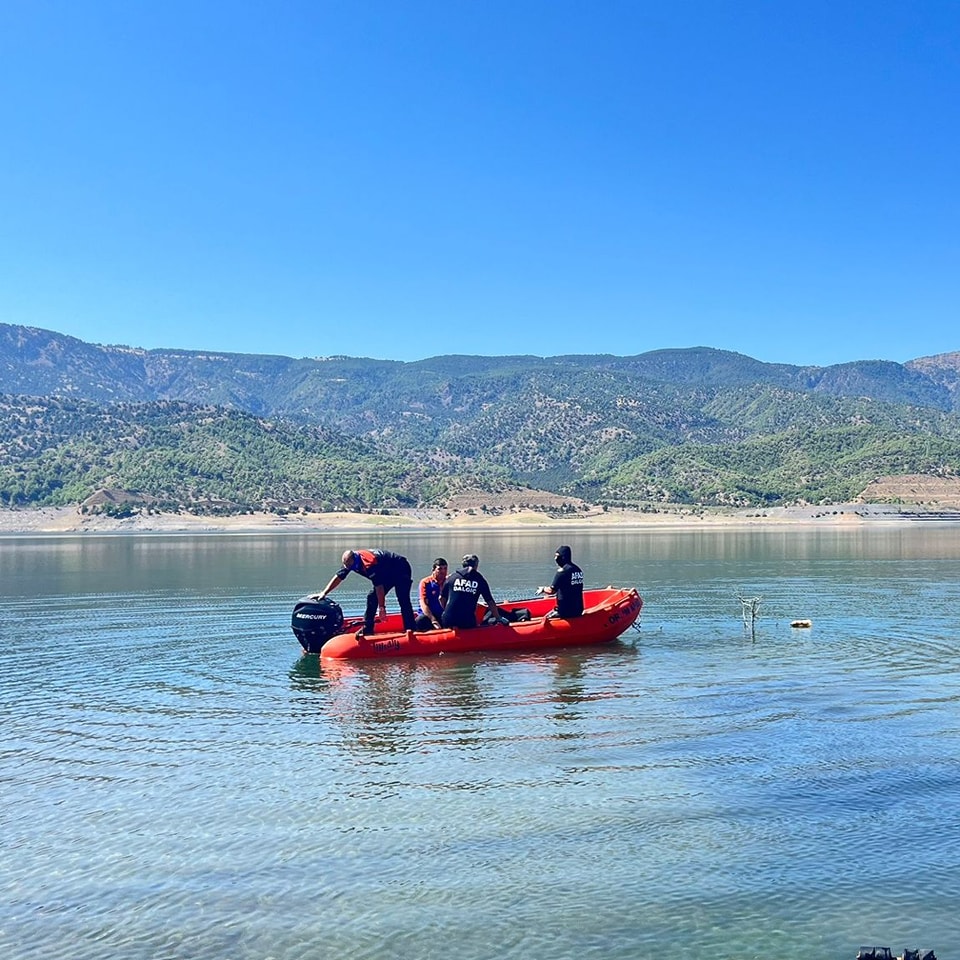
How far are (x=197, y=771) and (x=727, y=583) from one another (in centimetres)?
3486

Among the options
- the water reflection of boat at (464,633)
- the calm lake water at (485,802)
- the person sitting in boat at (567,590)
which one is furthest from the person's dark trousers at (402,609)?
the person sitting in boat at (567,590)

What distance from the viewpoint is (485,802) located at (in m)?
12.1

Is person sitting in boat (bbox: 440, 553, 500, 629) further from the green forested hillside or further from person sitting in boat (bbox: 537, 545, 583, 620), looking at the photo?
the green forested hillside

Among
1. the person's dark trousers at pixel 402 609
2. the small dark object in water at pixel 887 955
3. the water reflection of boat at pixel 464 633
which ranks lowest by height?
the small dark object in water at pixel 887 955

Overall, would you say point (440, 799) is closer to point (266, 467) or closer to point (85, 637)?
point (85, 637)

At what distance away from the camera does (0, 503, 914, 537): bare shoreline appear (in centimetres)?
14912

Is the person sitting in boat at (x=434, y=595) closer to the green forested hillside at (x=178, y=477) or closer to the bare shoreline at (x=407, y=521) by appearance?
the bare shoreline at (x=407, y=521)

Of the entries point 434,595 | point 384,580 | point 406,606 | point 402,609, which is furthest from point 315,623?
point 434,595

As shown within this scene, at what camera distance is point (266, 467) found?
7623 inches

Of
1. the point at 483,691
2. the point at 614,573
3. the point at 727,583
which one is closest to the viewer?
the point at 483,691

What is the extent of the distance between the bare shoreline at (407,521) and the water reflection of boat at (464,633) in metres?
119

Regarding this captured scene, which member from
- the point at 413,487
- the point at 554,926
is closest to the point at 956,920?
the point at 554,926

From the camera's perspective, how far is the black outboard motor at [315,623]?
24.2 meters

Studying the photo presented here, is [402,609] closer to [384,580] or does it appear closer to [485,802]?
[384,580]
